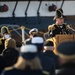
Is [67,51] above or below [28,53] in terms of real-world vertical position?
above

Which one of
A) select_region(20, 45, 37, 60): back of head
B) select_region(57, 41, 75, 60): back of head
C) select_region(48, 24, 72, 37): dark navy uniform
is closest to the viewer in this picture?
select_region(57, 41, 75, 60): back of head

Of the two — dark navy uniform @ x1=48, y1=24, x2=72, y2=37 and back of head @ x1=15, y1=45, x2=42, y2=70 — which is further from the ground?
back of head @ x1=15, y1=45, x2=42, y2=70

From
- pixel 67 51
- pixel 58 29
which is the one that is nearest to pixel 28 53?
pixel 67 51

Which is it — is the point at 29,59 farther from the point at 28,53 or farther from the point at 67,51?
the point at 67,51

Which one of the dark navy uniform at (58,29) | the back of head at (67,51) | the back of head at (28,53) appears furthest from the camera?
the dark navy uniform at (58,29)

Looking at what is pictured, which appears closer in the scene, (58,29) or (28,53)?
(28,53)

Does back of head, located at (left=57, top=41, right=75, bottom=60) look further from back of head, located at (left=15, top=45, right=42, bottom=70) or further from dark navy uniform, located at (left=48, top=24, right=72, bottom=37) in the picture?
dark navy uniform, located at (left=48, top=24, right=72, bottom=37)

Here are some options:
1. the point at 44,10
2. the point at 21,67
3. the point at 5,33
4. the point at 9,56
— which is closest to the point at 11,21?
the point at 44,10

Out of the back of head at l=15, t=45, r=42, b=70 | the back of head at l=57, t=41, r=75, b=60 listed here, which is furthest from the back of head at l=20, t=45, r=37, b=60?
the back of head at l=57, t=41, r=75, b=60

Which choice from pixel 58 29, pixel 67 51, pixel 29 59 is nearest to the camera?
pixel 67 51

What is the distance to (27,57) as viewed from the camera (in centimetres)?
399

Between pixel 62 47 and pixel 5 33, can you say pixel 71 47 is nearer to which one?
pixel 62 47

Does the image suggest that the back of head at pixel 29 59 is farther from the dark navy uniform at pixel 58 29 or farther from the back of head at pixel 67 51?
the dark navy uniform at pixel 58 29

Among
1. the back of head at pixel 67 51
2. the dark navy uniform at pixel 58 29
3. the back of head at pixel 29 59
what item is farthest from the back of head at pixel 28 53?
the dark navy uniform at pixel 58 29
